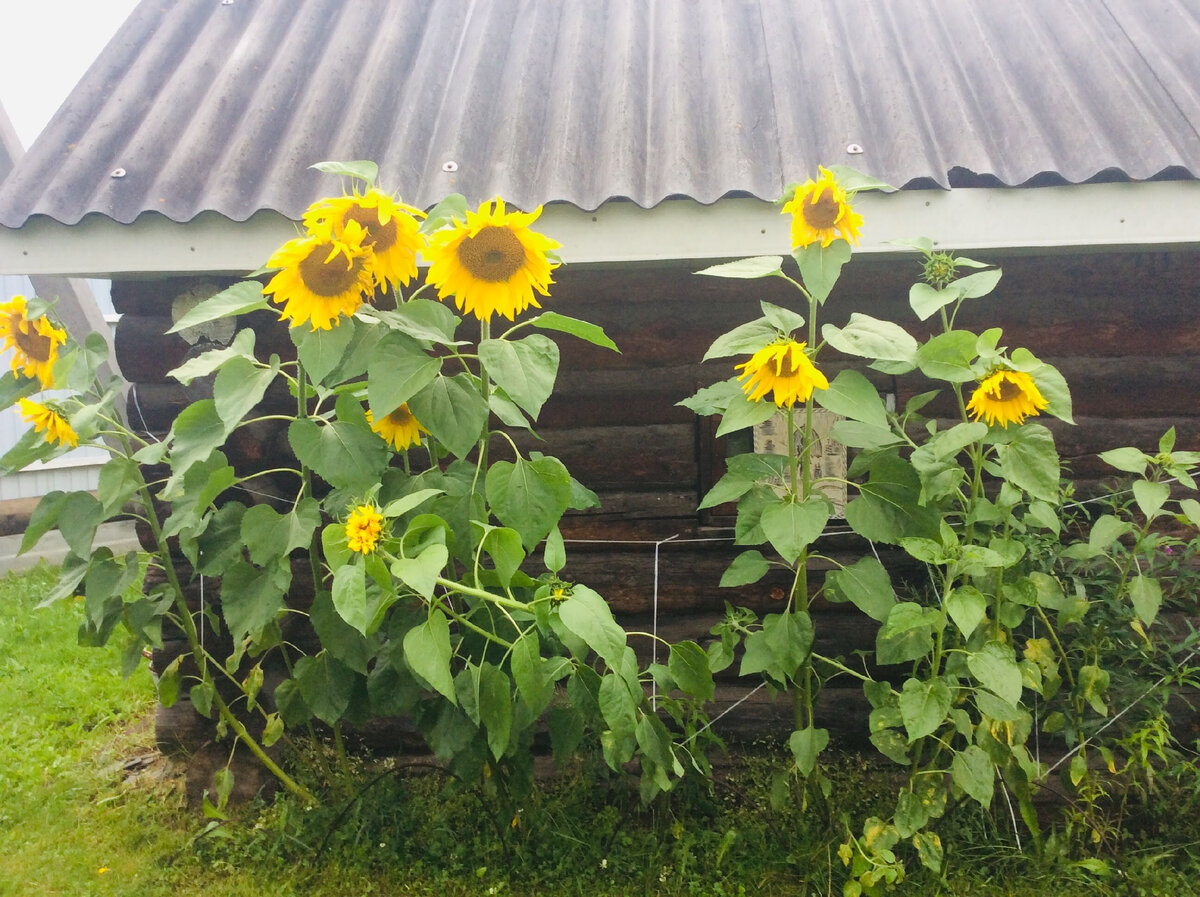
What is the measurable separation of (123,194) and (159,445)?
895 millimetres

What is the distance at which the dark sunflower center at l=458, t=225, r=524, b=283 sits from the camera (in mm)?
1783

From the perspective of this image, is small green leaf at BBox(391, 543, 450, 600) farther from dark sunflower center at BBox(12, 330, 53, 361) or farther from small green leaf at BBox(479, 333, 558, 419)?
dark sunflower center at BBox(12, 330, 53, 361)

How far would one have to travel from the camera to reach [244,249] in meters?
2.51

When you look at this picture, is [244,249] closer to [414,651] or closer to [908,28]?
[414,651]

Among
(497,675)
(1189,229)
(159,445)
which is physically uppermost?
(1189,229)

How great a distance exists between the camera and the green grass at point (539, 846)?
2387mm

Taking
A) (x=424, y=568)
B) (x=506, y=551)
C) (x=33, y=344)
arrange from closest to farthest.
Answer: (x=424, y=568) → (x=506, y=551) → (x=33, y=344)

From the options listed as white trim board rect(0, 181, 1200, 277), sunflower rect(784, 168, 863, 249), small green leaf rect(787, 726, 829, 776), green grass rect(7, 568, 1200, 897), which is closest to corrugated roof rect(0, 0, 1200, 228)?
white trim board rect(0, 181, 1200, 277)

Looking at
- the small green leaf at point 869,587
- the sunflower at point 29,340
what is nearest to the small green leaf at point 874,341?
the small green leaf at point 869,587

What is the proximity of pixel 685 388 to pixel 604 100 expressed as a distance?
1012 millimetres

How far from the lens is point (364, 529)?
1.72m

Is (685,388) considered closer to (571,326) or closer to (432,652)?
(571,326)

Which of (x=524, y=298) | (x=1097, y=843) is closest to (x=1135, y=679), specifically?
(x=1097, y=843)

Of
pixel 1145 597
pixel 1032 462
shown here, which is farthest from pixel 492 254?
pixel 1145 597
